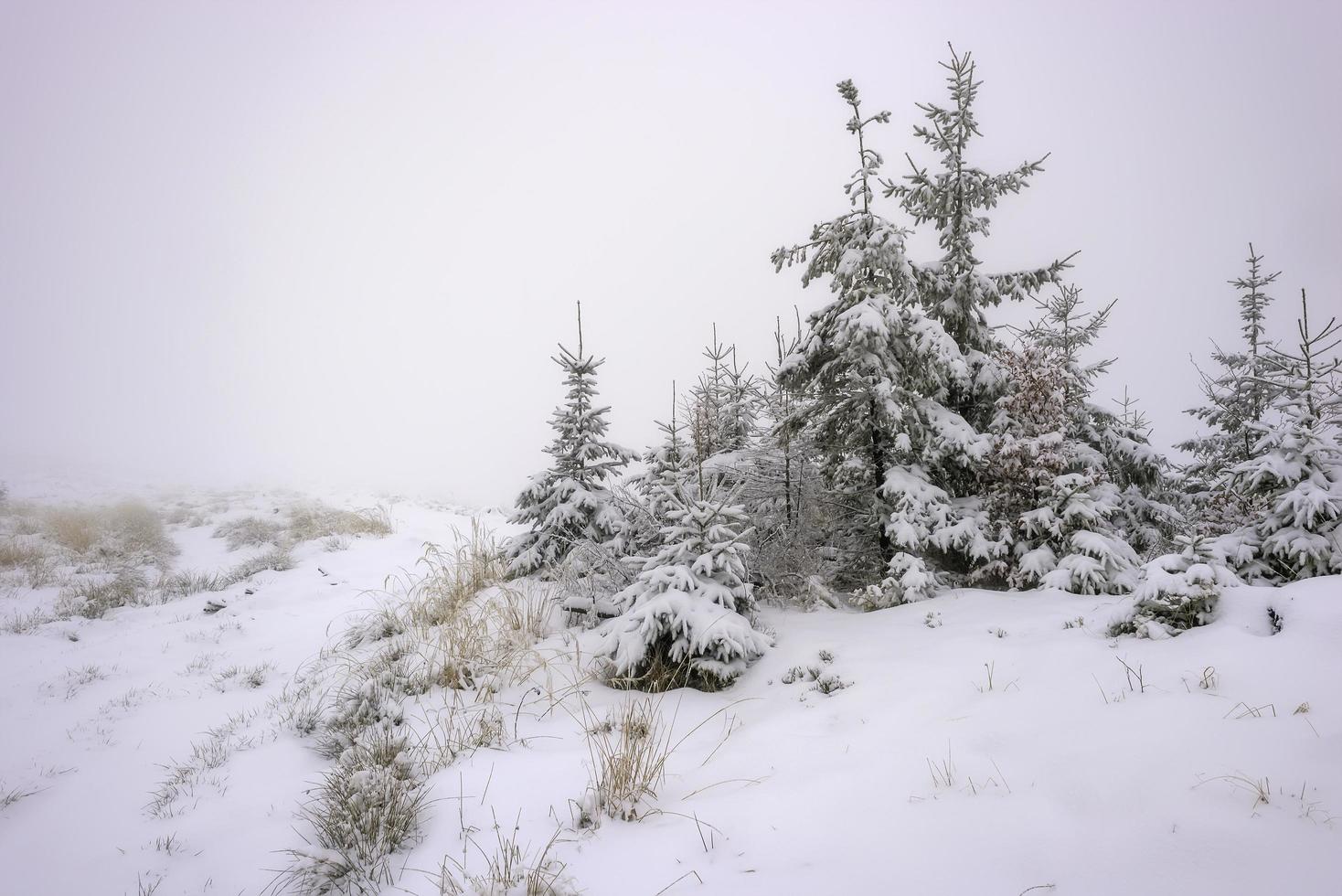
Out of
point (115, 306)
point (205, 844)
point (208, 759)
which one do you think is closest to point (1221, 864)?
point (205, 844)

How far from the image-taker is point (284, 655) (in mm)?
6234

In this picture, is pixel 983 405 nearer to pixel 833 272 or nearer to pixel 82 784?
pixel 833 272

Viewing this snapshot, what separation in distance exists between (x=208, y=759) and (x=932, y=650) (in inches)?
231

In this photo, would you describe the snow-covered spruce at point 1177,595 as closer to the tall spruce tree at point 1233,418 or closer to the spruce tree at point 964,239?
the tall spruce tree at point 1233,418

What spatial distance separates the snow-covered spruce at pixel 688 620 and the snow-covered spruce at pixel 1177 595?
9.89 ft

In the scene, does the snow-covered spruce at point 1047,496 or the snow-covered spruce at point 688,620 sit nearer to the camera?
the snow-covered spruce at point 688,620

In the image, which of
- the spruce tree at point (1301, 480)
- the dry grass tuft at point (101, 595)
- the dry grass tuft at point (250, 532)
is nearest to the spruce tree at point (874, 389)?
the spruce tree at point (1301, 480)

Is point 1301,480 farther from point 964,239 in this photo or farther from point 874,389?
point 964,239

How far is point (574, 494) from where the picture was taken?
7336mm

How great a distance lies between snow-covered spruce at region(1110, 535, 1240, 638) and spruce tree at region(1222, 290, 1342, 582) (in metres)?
1.26

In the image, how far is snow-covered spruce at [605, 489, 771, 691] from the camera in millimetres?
4613

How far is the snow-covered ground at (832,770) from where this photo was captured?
231 centimetres

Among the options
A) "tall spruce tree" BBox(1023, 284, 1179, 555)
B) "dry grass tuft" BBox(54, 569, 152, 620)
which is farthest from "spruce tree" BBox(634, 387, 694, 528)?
"dry grass tuft" BBox(54, 569, 152, 620)

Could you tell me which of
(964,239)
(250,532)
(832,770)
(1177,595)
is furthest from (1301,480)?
(250,532)
